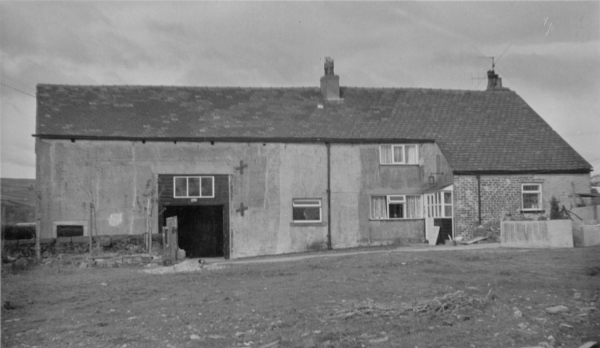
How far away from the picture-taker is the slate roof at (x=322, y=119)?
27672mm

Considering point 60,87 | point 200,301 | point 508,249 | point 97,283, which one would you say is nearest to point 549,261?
point 508,249

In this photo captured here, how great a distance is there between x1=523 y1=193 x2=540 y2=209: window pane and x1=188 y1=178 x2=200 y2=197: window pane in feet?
46.7

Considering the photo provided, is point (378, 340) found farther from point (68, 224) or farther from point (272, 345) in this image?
point (68, 224)

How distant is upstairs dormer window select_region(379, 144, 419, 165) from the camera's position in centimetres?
2916

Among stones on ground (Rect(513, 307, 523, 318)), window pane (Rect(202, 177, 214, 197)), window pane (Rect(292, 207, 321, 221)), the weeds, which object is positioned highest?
window pane (Rect(202, 177, 214, 197))

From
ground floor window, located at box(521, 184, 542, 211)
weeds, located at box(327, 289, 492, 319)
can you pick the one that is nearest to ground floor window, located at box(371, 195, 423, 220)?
ground floor window, located at box(521, 184, 542, 211)

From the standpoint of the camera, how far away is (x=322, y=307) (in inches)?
436

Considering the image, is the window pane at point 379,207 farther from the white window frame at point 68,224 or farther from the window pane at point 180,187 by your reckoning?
the white window frame at point 68,224

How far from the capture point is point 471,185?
2703cm

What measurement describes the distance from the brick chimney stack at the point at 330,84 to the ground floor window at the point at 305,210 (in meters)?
6.03

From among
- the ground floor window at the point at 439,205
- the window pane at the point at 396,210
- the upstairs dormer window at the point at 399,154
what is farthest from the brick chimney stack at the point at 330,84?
the ground floor window at the point at 439,205

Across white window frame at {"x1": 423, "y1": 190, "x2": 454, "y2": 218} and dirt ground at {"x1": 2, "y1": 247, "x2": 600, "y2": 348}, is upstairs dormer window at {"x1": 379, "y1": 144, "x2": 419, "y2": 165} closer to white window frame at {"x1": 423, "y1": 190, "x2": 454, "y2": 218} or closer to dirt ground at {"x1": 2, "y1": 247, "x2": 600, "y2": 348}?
white window frame at {"x1": 423, "y1": 190, "x2": 454, "y2": 218}

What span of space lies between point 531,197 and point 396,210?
5889mm

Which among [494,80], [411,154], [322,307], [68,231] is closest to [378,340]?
[322,307]
